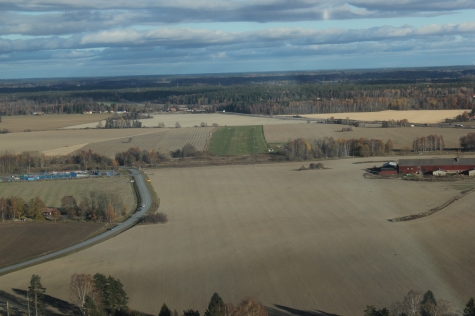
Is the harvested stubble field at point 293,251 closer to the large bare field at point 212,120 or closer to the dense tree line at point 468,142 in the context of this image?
the dense tree line at point 468,142

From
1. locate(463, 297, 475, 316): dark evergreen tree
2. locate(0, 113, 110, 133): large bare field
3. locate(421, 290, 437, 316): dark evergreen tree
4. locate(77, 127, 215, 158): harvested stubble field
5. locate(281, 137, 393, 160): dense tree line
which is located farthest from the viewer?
locate(0, 113, 110, 133): large bare field

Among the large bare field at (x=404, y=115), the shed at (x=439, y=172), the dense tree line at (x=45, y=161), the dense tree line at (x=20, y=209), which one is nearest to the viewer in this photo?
the dense tree line at (x=20, y=209)

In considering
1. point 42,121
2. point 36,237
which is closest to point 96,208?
point 36,237

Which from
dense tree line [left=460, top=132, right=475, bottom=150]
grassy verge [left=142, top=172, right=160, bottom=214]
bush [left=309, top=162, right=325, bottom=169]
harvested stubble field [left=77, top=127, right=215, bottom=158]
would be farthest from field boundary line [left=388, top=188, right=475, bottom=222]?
harvested stubble field [left=77, top=127, right=215, bottom=158]

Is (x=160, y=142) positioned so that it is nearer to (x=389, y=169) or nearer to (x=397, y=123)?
(x=389, y=169)

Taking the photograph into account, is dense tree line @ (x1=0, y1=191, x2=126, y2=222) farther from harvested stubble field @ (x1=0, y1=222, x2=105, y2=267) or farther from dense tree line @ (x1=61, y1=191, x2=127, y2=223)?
harvested stubble field @ (x1=0, y1=222, x2=105, y2=267)

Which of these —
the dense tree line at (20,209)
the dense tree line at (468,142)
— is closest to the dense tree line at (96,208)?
the dense tree line at (20,209)
